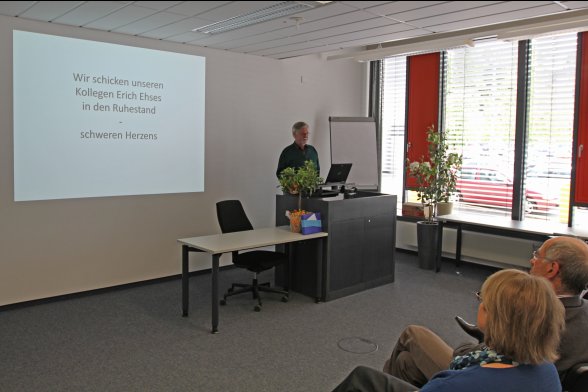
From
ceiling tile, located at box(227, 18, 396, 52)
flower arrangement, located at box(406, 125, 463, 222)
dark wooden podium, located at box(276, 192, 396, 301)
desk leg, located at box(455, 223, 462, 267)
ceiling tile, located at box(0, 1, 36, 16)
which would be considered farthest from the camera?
desk leg, located at box(455, 223, 462, 267)

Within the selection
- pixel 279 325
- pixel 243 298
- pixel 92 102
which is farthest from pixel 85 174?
pixel 279 325

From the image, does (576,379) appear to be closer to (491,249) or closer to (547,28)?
(547,28)

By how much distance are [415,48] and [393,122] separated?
1.47 m

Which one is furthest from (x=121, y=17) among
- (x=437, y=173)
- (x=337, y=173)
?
(x=437, y=173)

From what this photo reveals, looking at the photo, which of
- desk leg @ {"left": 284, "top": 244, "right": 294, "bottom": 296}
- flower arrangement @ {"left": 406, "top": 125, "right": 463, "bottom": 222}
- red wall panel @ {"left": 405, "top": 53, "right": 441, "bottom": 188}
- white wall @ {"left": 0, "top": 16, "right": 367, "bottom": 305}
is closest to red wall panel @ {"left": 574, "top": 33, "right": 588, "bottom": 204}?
flower arrangement @ {"left": 406, "top": 125, "right": 463, "bottom": 222}

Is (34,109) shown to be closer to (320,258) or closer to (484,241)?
(320,258)

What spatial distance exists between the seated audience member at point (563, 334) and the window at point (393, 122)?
4.90 meters

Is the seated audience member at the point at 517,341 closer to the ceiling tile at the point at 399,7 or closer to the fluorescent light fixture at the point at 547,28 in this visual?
the ceiling tile at the point at 399,7

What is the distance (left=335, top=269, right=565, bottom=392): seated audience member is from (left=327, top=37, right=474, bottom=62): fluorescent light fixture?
4.56 m

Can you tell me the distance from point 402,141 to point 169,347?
4665mm

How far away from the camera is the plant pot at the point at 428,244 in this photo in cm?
611

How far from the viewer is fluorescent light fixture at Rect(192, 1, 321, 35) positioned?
370 centimetres

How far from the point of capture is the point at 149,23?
434cm

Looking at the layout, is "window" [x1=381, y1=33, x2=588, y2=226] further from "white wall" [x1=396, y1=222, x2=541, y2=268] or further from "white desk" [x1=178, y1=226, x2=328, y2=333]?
"white desk" [x1=178, y1=226, x2=328, y2=333]
